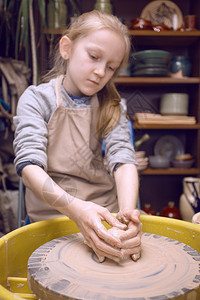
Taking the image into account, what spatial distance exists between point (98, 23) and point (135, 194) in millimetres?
516

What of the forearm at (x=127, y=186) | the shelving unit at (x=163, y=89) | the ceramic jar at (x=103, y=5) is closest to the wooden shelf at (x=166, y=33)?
the shelving unit at (x=163, y=89)

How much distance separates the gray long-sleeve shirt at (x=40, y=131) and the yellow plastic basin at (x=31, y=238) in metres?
0.17

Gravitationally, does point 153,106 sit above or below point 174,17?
below

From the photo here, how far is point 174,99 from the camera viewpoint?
7.36ft

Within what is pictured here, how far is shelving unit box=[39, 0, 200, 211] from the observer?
2.18 m

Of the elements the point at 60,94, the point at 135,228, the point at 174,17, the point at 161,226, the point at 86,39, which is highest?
the point at 174,17

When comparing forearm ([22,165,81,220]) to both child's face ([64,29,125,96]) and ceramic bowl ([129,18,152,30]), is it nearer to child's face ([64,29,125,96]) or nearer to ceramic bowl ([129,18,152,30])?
child's face ([64,29,125,96])

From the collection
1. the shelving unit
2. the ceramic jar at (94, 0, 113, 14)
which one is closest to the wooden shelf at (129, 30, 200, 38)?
the shelving unit

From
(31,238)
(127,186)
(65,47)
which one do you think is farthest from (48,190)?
(65,47)

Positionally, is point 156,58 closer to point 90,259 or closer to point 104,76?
point 104,76

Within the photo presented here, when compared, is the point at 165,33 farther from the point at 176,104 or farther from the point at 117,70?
the point at 117,70

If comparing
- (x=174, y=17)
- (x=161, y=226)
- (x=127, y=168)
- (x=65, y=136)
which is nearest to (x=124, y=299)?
(x=161, y=226)

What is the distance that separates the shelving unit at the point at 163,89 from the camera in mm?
2178

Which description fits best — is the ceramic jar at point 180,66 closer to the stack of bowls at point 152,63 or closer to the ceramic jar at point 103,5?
the stack of bowls at point 152,63
